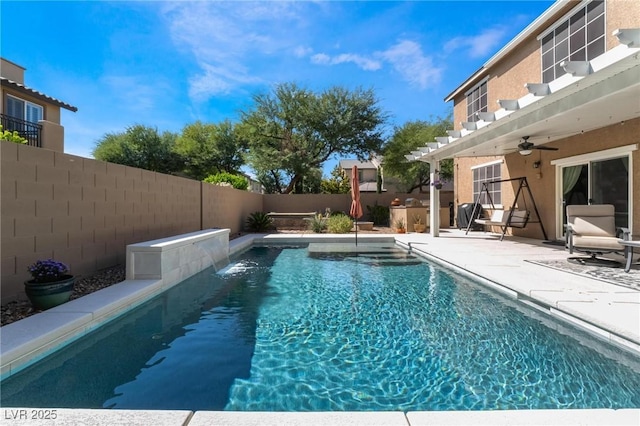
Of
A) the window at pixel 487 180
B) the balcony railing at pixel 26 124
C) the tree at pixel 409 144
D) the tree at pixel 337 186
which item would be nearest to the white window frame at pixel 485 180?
the window at pixel 487 180

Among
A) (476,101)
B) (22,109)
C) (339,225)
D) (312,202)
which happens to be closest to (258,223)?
(339,225)

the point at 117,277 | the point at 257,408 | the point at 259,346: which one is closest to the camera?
the point at 257,408

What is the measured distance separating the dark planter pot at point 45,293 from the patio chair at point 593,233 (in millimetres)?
7889

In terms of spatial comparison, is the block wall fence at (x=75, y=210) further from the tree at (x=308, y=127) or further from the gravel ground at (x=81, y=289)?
the tree at (x=308, y=127)

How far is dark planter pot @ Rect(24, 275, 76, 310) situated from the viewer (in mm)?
3406

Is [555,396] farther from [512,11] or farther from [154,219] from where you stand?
[512,11]

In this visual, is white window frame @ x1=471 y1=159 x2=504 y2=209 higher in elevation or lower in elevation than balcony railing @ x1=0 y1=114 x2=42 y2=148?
lower

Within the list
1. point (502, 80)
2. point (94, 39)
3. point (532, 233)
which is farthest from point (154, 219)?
point (502, 80)

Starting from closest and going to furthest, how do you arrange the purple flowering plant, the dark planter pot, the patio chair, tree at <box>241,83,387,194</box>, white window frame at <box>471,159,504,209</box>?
the dark planter pot, the purple flowering plant, the patio chair, white window frame at <box>471,159,504,209</box>, tree at <box>241,83,387,194</box>

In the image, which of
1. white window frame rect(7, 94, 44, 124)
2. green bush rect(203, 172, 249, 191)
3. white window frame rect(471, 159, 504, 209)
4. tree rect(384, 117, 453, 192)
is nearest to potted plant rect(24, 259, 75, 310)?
green bush rect(203, 172, 249, 191)

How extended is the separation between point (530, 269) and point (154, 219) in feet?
23.2

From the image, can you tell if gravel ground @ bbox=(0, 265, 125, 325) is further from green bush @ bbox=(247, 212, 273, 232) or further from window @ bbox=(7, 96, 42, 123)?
window @ bbox=(7, 96, 42, 123)

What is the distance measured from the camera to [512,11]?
32.3 ft

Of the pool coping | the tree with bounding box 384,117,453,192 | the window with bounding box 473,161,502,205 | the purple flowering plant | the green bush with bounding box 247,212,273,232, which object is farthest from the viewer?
the tree with bounding box 384,117,453,192
